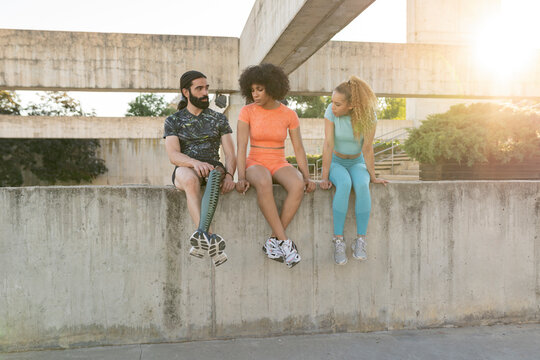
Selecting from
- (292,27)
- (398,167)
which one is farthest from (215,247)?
(398,167)

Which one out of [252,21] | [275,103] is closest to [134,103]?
[252,21]

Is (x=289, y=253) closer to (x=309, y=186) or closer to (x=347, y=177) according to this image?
(x=309, y=186)

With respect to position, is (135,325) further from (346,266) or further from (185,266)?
(346,266)

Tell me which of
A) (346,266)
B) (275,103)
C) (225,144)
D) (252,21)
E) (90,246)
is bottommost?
(346,266)

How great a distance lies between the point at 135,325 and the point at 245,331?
898 mm

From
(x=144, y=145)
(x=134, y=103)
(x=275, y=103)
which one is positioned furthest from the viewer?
(x=134, y=103)

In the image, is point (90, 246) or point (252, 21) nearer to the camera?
point (90, 246)

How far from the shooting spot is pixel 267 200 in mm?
3359

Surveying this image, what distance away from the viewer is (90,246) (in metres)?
3.42

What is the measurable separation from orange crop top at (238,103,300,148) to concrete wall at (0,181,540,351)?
1.58 feet

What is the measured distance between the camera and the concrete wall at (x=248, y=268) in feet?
11.1

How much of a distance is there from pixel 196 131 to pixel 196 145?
4.6 inches

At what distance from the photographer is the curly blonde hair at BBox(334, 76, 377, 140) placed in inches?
147

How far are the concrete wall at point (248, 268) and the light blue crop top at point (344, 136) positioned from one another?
16.2 inches
